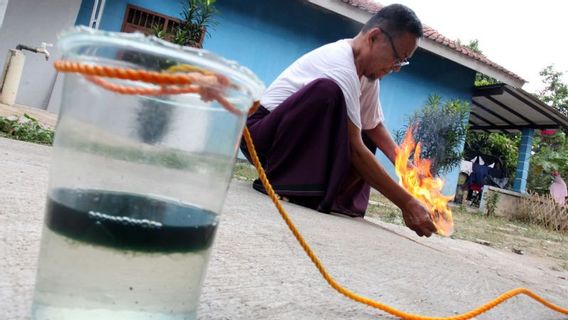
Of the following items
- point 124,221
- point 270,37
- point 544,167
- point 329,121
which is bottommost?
point 124,221

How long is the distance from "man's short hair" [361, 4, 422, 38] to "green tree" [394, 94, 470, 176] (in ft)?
20.1

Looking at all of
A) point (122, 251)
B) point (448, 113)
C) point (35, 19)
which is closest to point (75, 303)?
point (122, 251)

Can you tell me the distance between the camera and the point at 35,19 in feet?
22.0

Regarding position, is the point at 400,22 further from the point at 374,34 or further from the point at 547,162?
the point at 547,162

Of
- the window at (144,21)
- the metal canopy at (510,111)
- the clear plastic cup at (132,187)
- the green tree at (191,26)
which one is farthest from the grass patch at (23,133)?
the metal canopy at (510,111)

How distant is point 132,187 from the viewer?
2.14ft

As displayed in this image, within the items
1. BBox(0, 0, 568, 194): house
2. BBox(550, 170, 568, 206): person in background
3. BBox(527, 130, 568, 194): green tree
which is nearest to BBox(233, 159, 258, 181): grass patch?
BBox(0, 0, 568, 194): house

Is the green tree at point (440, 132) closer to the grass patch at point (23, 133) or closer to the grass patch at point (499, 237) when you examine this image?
the grass patch at point (499, 237)

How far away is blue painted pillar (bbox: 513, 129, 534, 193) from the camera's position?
11250 mm

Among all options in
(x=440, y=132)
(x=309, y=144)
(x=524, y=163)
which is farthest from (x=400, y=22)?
(x=524, y=163)

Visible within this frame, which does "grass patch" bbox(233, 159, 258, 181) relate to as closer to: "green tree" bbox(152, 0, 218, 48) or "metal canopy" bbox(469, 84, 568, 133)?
"green tree" bbox(152, 0, 218, 48)

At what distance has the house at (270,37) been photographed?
6.64m

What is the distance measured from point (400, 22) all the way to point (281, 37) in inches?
214

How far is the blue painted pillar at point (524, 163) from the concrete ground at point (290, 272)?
981 cm
